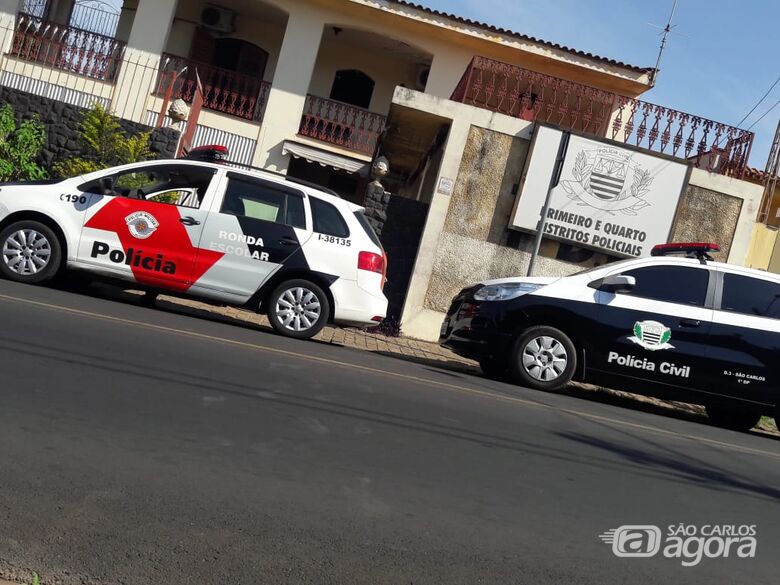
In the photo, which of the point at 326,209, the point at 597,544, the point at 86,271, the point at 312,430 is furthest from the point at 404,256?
the point at 597,544

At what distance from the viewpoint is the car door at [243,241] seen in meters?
10.0

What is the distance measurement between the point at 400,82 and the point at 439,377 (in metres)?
14.9

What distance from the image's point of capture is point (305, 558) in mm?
3949

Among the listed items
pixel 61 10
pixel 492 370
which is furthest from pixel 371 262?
pixel 61 10

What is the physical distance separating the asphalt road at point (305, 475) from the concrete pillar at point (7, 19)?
45.0 ft

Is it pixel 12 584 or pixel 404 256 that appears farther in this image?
pixel 404 256

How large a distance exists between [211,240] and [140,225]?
774 millimetres

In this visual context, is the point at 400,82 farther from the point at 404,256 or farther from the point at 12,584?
the point at 12,584

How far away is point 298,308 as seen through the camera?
33.5 ft

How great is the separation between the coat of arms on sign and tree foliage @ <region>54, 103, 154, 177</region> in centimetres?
686

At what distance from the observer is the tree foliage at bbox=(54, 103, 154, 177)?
14695 mm

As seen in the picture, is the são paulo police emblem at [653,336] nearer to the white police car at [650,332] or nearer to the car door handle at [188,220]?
the white police car at [650,332]

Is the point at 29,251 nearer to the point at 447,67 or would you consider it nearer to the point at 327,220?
the point at 327,220

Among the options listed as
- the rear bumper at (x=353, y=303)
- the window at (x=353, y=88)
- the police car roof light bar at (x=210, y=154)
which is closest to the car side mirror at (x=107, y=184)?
the police car roof light bar at (x=210, y=154)
